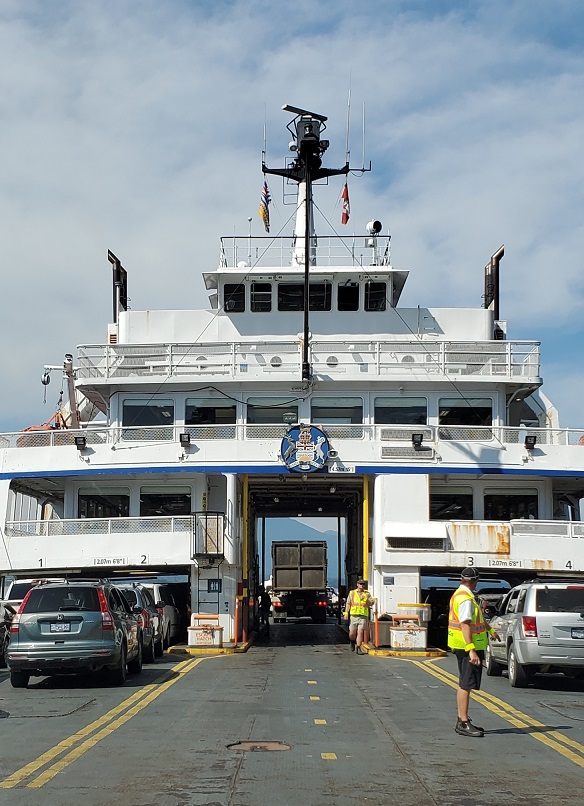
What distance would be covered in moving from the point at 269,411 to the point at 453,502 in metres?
5.81

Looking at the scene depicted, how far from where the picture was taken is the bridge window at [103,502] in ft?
Answer: 95.8

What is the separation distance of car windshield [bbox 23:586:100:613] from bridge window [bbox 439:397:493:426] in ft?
50.5

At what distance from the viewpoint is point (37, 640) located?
15656 mm

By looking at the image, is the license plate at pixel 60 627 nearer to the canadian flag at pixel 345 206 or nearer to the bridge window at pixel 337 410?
the bridge window at pixel 337 410

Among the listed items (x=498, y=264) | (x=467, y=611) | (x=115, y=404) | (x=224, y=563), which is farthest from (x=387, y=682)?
(x=498, y=264)

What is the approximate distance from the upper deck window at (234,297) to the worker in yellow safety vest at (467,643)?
2059 centimetres

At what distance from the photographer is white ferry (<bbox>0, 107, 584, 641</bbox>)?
84.5 ft

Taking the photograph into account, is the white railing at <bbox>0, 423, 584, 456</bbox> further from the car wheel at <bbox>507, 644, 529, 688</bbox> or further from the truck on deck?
the truck on deck

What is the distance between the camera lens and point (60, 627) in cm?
1573

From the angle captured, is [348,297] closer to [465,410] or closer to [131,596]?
[465,410]

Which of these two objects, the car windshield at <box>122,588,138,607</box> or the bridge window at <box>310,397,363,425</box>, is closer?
the car windshield at <box>122,588,138,607</box>

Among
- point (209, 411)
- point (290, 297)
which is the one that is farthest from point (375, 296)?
point (209, 411)

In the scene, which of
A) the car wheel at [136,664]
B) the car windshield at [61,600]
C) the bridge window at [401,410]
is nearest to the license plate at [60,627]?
the car windshield at [61,600]

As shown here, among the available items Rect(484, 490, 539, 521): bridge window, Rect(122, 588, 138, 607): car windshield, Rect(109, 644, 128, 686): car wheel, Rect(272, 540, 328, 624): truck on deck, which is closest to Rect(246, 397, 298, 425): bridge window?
Rect(484, 490, 539, 521): bridge window
